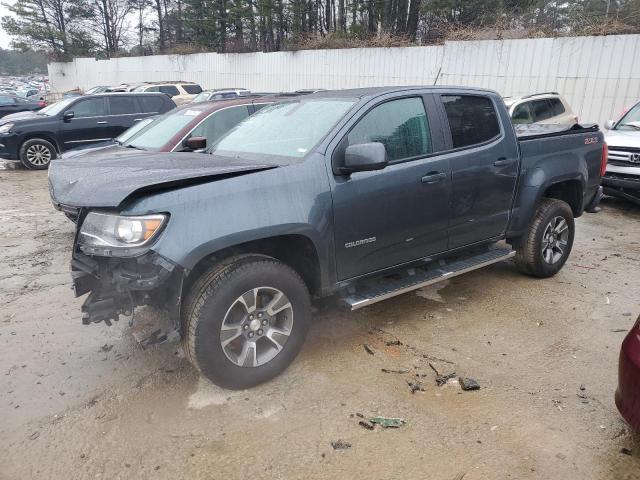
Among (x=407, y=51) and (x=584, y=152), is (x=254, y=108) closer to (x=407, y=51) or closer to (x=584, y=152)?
(x=584, y=152)

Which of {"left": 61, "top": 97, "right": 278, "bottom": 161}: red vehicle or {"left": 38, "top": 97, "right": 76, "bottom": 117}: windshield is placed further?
{"left": 38, "top": 97, "right": 76, "bottom": 117}: windshield

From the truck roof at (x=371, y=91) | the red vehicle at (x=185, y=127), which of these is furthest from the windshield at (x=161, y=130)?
the truck roof at (x=371, y=91)

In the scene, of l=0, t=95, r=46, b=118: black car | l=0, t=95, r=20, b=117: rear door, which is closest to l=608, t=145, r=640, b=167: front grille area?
l=0, t=95, r=46, b=118: black car

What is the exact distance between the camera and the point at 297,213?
311cm

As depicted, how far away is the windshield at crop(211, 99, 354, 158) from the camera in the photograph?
3517 mm

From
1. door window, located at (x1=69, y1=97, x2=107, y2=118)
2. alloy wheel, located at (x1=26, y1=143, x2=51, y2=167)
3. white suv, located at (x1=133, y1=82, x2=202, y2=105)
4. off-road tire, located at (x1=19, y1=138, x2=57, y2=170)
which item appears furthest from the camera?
white suv, located at (x1=133, y1=82, x2=202, y2=105)

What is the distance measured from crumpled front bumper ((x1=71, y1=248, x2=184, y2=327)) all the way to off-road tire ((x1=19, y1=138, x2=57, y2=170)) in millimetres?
9701

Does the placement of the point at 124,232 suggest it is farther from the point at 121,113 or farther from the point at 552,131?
the point at 121,113

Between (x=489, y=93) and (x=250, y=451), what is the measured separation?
144 inches

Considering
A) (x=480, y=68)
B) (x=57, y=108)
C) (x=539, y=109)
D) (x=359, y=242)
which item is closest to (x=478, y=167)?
(x=359, y=242)

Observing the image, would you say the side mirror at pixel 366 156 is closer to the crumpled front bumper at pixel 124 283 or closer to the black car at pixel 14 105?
the crumpled front bumper at pixel 124 283

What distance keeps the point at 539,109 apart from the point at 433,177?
280 inches

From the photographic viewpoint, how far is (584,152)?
4992 mm

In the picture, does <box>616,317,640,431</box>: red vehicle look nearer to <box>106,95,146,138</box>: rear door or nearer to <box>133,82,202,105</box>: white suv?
A: <box>106,95,146,138</box>: rear door
